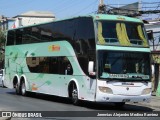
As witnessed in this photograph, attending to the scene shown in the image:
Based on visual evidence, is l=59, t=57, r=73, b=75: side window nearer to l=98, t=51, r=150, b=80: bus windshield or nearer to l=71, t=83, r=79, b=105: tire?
l=71, t=83, r=79, b=105: tire

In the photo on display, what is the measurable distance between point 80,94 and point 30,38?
650cm

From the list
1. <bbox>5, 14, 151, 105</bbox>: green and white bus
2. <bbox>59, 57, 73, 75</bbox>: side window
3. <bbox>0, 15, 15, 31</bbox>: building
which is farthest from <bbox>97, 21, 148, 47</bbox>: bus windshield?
<bbox>0, 15, 15, 31</bbox>: building

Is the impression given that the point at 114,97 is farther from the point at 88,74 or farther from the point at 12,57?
the point at 12,57

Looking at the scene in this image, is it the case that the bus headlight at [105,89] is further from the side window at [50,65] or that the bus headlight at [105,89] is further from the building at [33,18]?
the building at [33,18]

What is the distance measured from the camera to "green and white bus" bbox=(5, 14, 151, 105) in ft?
57.5

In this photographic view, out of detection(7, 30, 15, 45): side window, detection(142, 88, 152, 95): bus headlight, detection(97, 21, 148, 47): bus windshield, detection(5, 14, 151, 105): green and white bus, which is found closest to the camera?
detection(5, 14, 151, 105): green and white bus

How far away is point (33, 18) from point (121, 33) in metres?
75.3

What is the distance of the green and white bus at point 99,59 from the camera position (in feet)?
57.5

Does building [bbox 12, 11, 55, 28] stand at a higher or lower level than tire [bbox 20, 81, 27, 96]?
higher

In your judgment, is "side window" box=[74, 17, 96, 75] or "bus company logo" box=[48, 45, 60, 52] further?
"bus company logo" box=[48, 45, 60, 52]

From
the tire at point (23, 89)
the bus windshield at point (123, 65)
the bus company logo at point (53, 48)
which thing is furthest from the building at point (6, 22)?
the bus windshield at point (123, 65)

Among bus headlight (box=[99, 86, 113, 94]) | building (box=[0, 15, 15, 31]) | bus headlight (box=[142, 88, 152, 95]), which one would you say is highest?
building (box=[0, 15, 15, 31])

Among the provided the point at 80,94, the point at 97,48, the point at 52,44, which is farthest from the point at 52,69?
the point at 97,48

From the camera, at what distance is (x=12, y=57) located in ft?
88.0
